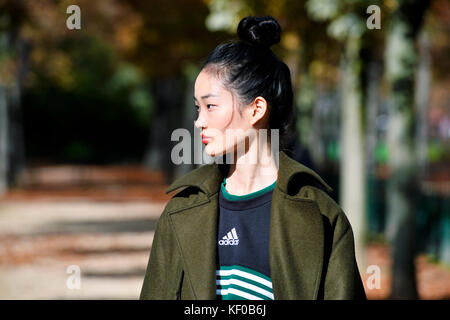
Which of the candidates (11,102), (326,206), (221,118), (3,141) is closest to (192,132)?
(3,141)

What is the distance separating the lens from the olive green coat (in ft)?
8.78

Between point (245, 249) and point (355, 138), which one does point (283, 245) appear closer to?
point (245, 249)

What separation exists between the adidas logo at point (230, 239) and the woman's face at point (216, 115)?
0.31 metres

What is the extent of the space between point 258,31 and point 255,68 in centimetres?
16

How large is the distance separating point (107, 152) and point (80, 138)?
8.41 feet

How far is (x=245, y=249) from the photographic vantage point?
2.80 m

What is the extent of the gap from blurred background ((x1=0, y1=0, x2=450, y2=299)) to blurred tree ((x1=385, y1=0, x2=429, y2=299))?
2 centimetres

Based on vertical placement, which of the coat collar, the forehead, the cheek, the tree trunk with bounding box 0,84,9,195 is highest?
the forehead

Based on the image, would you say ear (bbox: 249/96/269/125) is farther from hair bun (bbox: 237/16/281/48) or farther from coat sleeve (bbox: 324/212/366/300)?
coat sleeve (bbox: 324/212/366/300)

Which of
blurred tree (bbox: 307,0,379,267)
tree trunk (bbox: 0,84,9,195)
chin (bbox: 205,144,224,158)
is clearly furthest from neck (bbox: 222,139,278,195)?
tree trunk (bbox: 0,84,9,195)

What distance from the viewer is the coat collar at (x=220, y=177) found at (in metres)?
2.77

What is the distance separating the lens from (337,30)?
9.11m

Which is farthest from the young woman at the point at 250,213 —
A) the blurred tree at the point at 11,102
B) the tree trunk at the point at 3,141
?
the tree trunk at the point at 3,141
